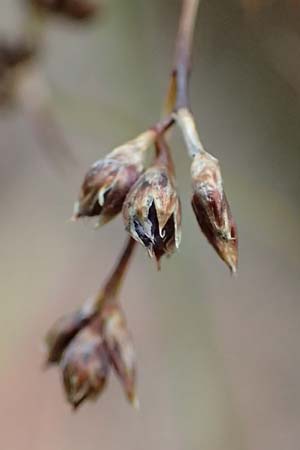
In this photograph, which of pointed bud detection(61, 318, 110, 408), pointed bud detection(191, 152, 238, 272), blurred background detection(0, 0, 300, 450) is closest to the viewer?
pointed bud detection(191, 152, 238, 272)

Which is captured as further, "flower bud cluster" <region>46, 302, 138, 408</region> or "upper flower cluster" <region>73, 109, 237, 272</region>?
"flower bud cluster" <region>46, 302, 138, 408</region>

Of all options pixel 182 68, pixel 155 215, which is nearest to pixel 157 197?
pixel 155 215

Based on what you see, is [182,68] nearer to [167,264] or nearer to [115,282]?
[115,282]

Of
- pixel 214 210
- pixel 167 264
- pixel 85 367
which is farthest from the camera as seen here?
pixel 167 264

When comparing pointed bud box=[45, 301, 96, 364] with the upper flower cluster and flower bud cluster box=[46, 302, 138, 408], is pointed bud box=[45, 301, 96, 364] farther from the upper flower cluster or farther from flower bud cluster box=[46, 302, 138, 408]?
the upper flower cluster

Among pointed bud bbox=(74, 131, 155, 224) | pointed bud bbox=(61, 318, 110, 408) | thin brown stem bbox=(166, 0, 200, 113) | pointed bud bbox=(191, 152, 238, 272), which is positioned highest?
thin brown stem bbox=(166, 0, 200, 113)

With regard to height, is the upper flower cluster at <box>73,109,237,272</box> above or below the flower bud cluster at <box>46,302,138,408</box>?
above

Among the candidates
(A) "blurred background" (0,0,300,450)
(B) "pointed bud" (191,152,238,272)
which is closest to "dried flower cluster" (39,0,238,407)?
(B) "pointed bud" (191,152,238,272)
